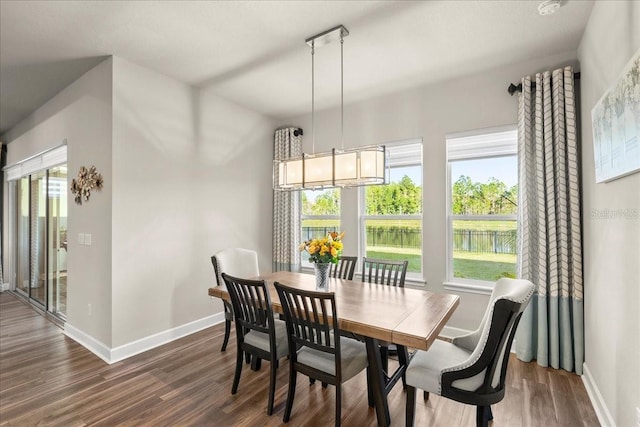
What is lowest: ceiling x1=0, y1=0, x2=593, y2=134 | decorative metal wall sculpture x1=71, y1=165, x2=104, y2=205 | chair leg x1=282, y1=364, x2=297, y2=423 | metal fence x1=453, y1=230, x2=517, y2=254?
chair leg x1=282, y1=364, x2=297, y2=423

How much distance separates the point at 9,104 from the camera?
4.24m

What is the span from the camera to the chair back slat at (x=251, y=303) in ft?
6.97

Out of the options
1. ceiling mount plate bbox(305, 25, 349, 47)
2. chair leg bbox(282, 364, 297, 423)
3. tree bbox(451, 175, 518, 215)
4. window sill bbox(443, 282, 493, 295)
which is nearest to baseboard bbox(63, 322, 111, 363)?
chair leg bbox(282, 364, 297, 423)

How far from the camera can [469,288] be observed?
3453 mm

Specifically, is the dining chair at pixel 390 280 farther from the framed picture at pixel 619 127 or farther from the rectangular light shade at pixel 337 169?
the framed picture at pixel 619 127

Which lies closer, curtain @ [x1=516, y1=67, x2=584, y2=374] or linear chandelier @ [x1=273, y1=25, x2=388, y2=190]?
linear chandelier @ [x1=273, y1=25, x2=388, y2=190]

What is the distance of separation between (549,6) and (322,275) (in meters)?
2.56

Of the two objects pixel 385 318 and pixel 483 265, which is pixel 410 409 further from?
pixel 483 265

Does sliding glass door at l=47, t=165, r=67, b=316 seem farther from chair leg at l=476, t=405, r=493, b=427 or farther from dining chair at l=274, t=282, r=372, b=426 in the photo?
chair leg at l=476, t=405, r=493, b=427

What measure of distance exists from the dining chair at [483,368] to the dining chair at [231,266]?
1.91 m

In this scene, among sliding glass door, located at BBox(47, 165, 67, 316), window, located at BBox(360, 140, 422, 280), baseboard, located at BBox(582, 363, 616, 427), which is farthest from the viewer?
sliding glass door, located at BBox(47, 165, 67, 316)

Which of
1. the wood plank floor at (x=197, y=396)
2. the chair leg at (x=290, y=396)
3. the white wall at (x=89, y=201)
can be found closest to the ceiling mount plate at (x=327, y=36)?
the white wall at (x=89, y=201)

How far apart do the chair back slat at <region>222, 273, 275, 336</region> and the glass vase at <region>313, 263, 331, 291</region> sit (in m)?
0.54

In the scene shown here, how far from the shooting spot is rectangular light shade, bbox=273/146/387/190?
2.46 meters
